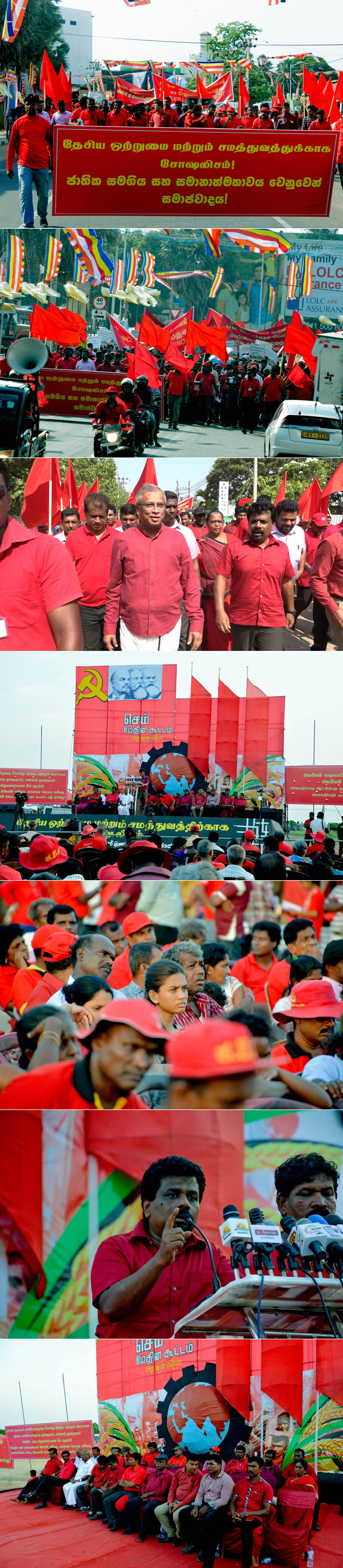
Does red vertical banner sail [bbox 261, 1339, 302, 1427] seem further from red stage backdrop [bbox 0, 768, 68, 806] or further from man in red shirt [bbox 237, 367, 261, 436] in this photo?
man in red shirt [bbox 237, 367, 261, 436]

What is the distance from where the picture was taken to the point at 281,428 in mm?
11555

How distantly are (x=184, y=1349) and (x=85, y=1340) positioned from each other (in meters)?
0.64

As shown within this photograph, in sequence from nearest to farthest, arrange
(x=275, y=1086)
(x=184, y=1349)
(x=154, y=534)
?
1. (x=275, y=1086)
2. (x=184, y=1349)
3. (x=154, y=534)

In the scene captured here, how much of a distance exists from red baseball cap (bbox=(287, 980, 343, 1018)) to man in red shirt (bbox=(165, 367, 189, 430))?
651 centimetres

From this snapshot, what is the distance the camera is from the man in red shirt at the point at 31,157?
37.8ft

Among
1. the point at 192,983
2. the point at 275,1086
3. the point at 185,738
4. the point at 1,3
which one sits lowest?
the point at 275,1086

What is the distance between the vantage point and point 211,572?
11242 millimetres

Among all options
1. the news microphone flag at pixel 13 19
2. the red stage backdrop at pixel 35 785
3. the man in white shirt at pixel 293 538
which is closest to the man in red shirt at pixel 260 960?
the red stage backdrop at pixel 35 785

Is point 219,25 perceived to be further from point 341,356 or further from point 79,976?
point 79,976

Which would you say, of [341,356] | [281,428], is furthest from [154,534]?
[341,356]

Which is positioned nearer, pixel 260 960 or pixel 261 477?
pixel 260 960

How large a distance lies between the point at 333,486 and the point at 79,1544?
7.90m

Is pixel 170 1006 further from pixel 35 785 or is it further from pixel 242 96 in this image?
pixel 242 96

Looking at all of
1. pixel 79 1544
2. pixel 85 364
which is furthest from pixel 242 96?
pixel 79 1544
